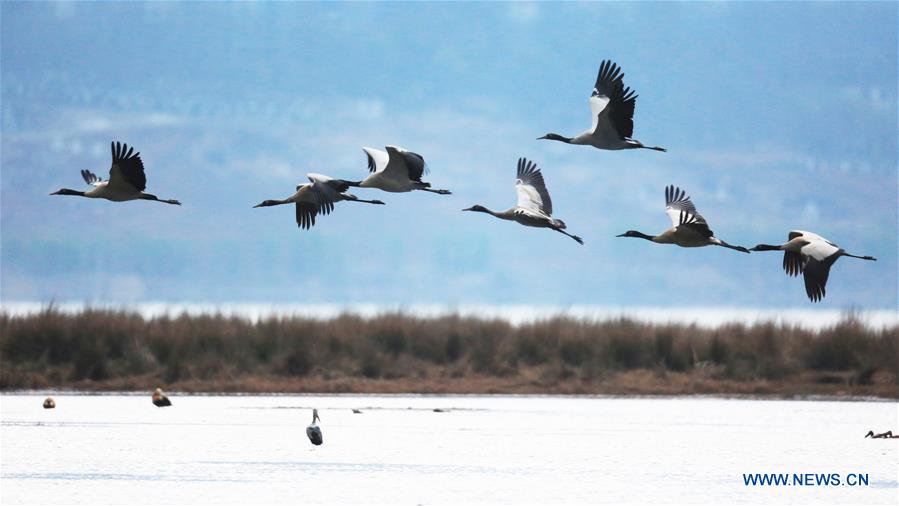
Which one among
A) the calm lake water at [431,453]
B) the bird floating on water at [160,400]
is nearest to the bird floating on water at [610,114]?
the calm lake water at [431,453]

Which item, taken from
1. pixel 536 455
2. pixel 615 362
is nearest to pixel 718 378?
pixel 615 362

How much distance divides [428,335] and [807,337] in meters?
8.17

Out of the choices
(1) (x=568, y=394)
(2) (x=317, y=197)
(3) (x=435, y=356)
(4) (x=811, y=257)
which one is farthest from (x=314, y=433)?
(3) (x=435, y=356)

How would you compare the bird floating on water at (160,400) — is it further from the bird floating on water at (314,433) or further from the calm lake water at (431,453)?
the bird floating on water at (314,433)

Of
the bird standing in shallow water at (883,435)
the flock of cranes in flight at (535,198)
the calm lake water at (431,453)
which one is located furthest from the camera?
the bird standing in shallow water at (883,435)

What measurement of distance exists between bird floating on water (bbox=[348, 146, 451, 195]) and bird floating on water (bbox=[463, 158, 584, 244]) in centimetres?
133

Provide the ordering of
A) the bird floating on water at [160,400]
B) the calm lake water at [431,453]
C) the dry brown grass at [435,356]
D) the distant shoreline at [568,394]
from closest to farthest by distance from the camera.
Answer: the calm lake water at [431,453], the bird floating on water at [160,400], the distant shoreline at [568,394], the dry brown grass at [435,356]

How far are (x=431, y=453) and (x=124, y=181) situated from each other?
4713 mm

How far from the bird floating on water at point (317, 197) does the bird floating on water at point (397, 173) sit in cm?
24

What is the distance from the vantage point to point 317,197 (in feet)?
57.5

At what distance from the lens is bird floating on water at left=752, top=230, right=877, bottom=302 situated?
16.2 m

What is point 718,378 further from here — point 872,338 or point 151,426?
point 151,426

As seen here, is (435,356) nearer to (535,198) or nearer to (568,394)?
(568,394)

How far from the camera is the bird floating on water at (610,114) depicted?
1825 centimetres
